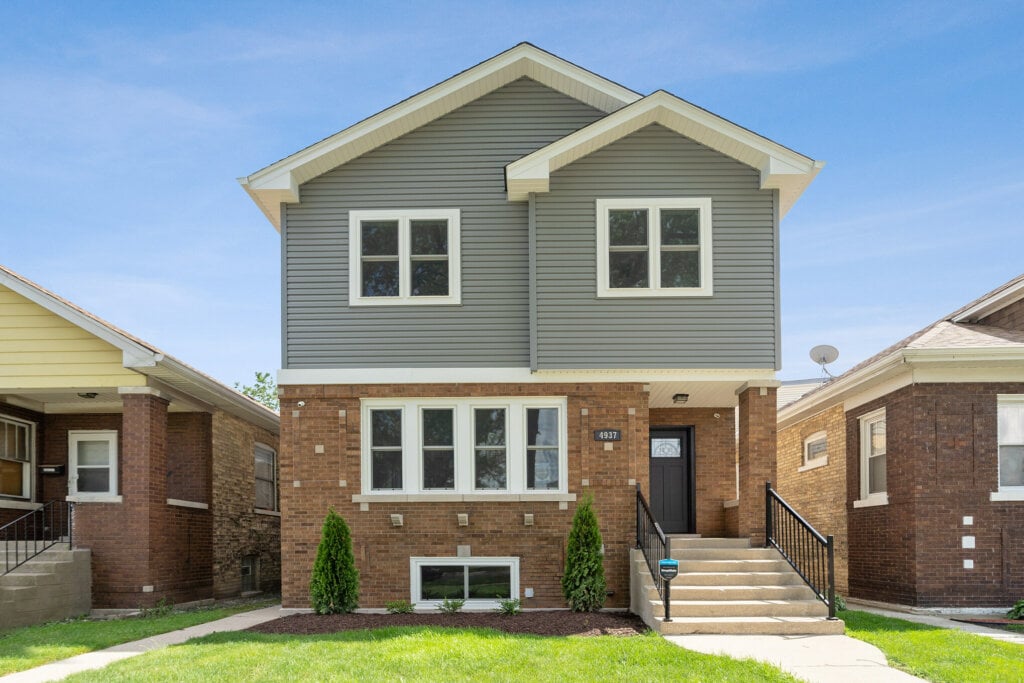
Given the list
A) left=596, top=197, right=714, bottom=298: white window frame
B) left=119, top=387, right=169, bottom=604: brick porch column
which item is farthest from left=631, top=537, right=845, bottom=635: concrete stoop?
left=119, top=387, right=169, bottom=604: brick porch column

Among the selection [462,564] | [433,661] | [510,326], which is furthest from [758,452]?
[433,661]

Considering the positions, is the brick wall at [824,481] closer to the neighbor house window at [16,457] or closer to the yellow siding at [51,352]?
the yellow siding at [51,352]

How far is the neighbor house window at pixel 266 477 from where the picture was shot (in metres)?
20.7

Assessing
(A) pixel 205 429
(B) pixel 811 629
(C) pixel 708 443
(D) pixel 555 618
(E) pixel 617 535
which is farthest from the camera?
(A) pixel 205 429

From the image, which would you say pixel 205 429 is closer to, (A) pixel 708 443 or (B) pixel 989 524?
(A) pixel 708 443

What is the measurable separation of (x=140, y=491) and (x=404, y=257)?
540 cm

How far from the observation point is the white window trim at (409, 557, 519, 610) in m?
14.0

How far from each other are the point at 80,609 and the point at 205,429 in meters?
4.14

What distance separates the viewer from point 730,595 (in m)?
12.5

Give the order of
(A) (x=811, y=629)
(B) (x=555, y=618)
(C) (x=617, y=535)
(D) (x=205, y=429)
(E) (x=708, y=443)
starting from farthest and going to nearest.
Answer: (D) (x=205, y=429) < (E) (x=708, y=443) < (C) (x=617, y=535) < (B) (x=555, y=618) < (A) (x=811, y=629)

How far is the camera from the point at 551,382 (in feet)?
46.5

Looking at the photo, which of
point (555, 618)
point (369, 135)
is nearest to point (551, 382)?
point (555, 618)

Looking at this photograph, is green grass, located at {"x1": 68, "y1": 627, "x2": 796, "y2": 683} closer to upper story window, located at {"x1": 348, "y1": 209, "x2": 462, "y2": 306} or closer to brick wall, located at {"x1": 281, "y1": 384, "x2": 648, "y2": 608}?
brick wall, located at {"x1": 281, "y1": 384, "x2": 648, "y2": 608}

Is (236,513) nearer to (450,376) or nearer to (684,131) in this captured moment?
(450,376)
